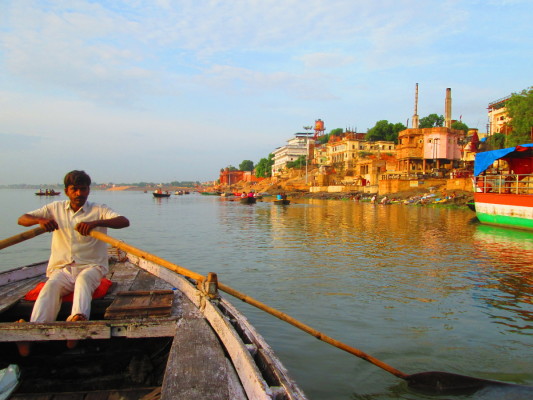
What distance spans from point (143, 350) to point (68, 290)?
1.04 meters

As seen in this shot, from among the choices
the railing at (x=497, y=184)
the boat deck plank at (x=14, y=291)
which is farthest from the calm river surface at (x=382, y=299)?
the railing at (x=497, y=184)

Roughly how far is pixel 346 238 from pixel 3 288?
14254mm

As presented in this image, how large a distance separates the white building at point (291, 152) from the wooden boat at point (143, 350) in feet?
352

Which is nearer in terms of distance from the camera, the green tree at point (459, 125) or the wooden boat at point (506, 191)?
the wooden boat at point (506, 191)

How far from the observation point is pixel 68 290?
159 inches

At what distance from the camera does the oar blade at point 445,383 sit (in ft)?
14.0

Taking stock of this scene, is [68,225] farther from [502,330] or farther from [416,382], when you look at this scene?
[502,330]

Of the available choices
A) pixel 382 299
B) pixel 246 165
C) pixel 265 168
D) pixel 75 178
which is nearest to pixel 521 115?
pixel 382 299

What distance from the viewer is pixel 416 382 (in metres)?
4.35

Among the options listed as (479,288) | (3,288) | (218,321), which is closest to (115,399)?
(218,321)

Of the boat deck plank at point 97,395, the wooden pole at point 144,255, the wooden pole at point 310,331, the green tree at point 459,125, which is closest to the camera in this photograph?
the boat deck plank at point 97,395

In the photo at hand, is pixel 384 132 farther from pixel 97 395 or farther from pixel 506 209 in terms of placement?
pixel 97 395

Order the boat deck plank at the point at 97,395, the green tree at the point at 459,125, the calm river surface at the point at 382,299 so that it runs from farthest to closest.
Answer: the green tree at the point at 459,125 < the calm river surface at the point at 382,299 < the boat deck plank at the point at 97,395

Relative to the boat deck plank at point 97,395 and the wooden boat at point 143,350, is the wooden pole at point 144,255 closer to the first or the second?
the wooden boat at point 143,350
